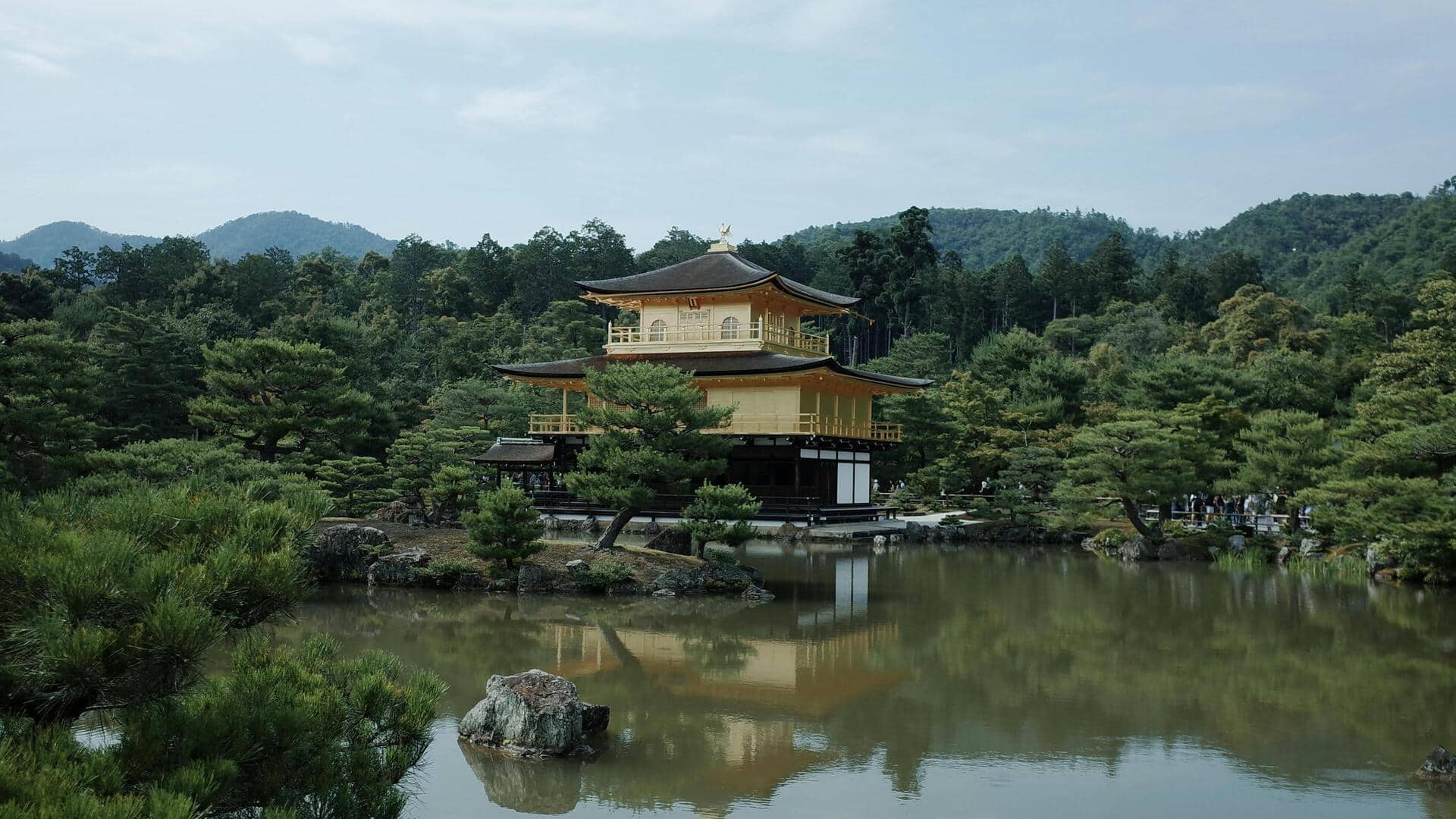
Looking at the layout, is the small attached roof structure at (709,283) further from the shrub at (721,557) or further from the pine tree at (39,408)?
the pine tree at (39,408)

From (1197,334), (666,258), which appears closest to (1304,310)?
(1197,334)

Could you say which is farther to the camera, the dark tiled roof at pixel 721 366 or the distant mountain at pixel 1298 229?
the distant mountain at pixel 1298 229

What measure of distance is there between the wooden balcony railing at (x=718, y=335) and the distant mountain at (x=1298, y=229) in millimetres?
63263

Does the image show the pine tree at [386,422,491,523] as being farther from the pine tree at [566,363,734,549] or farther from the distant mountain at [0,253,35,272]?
the distant mountain at [0,253,35,272]

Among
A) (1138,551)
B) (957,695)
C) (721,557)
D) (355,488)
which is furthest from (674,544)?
(1138,551)

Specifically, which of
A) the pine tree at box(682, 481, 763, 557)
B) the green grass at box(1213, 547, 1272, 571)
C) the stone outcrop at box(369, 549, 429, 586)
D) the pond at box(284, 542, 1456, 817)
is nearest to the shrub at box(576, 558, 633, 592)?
the pond at box(284, 542, 1456, 817)

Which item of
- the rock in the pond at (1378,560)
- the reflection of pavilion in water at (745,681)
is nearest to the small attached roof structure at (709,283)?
the reflection of pavilion in water at (745,681)

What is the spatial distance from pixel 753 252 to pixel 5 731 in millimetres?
66709

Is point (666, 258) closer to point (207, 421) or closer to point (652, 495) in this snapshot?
point (207, 421)

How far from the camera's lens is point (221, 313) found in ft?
121

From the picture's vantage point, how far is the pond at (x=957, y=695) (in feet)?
23.6

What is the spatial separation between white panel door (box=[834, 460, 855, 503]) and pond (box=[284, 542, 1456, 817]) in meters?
8.37

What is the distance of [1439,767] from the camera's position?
24.4ft

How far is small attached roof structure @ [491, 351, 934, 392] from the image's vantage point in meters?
24.7
